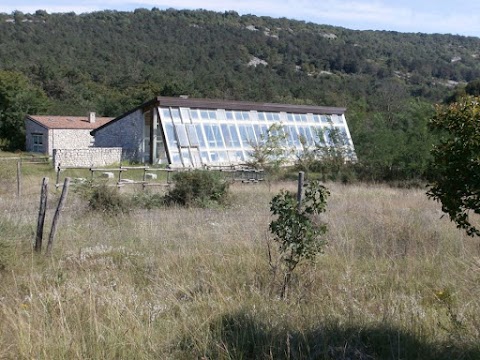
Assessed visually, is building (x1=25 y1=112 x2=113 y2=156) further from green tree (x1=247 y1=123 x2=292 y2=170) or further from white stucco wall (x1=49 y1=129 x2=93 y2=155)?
green tree (x1=247 y1=123 x2=292 y2=170)

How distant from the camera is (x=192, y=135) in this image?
3569cm

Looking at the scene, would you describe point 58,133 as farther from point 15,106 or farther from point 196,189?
point 196,189

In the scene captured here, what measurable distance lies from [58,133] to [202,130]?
16.6 meters

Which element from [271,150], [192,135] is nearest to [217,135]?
[192,135]

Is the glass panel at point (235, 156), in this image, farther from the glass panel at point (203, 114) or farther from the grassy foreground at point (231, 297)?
the grassy foreground at point (231, 297)

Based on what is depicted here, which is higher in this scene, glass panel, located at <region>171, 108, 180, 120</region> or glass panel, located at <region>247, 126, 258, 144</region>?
glass panel, located at <region>171, 108, 180, 120</region>

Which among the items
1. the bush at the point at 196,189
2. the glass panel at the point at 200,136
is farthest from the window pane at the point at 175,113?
the bush at the point at 196,189

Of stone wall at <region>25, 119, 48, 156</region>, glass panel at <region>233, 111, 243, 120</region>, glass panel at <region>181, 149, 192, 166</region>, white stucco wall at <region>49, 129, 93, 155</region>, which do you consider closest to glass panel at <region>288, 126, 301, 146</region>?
glass panel at <region>233, 111, 243, 120</region>

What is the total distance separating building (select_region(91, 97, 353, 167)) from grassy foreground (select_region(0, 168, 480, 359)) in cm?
2569

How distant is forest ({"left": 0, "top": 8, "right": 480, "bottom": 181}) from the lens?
181 feet

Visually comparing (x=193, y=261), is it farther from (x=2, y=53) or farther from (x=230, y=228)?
(x=2, y=53)

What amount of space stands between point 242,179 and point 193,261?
824 inches

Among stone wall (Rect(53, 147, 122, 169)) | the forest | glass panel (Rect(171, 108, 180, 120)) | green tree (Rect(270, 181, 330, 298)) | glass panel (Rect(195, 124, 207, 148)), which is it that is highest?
the forest

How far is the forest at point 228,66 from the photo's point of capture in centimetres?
5503
